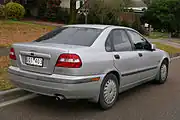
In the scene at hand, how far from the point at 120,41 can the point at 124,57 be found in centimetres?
40

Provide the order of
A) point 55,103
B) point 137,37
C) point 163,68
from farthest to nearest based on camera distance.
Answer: point 163,68
point 137,37
point 55,103

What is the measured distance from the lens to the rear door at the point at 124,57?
18.4 ft

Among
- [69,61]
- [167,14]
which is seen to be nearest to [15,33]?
[69,61]

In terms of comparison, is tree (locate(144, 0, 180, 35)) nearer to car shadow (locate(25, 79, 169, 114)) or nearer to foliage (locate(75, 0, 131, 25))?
foliage (locate(75, 0, 131, 25))

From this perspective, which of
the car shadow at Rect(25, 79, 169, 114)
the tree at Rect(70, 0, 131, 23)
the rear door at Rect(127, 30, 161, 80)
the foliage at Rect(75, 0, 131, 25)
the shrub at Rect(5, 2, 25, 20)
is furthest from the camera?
the foliage at Rect(75, 0, 131, 25)

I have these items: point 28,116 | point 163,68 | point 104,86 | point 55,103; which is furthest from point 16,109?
point 163,68

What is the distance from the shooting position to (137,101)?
6074mm

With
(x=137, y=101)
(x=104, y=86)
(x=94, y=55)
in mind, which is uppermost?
(x=94, y=55)

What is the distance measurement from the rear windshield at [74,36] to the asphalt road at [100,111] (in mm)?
1197

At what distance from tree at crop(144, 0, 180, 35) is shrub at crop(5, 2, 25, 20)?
1414cm

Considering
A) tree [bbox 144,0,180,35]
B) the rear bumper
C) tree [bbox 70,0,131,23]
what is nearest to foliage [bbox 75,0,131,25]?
tree [bbox 70,0,131,23]

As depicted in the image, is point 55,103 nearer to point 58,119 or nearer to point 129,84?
point 58,119

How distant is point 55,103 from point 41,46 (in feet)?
4.18

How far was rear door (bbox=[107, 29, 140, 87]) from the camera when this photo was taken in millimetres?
5617
